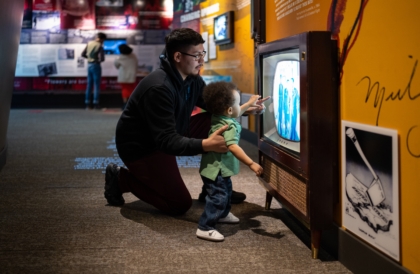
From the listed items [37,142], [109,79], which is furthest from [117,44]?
[37,142]

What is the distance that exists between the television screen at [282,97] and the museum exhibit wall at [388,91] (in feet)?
0.84

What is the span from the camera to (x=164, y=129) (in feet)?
8.29

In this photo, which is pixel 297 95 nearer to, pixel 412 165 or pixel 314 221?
pixel 314 221

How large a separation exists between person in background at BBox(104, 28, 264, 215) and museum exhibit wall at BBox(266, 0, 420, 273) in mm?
677

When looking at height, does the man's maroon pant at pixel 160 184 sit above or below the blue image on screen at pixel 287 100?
below

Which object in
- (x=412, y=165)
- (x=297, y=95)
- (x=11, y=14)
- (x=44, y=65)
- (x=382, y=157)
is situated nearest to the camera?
(x=412, y=165)

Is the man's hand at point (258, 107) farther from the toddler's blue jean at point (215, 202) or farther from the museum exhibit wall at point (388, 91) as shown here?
the museum exhibit wall at point (388, 91)

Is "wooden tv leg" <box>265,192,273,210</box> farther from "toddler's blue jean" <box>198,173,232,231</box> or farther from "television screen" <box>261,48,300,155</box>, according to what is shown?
"toddler's blue jean" <box>198,173,232,231</box>

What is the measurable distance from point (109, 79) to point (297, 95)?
9.81 meters

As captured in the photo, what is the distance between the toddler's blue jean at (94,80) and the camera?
413 inches

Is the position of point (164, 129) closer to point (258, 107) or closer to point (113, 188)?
point (258, 107)

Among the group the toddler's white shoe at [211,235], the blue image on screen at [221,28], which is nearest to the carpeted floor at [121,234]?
the toddler's white shoe at [211,235]

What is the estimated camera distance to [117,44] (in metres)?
11.5

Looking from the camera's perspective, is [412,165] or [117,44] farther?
[117,44]
